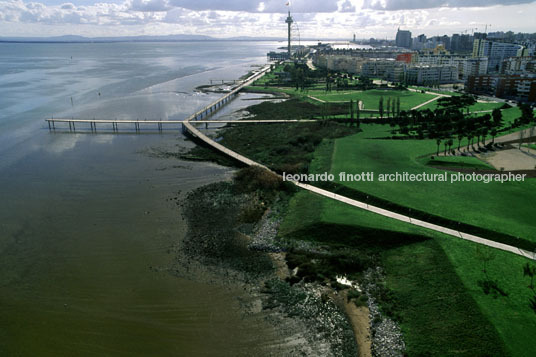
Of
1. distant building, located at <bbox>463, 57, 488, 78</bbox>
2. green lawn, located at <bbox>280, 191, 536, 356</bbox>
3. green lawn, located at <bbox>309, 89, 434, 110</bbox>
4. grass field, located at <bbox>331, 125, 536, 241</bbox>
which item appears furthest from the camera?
distant building, located at <bbox>463, 57, 488, 78</bbox>

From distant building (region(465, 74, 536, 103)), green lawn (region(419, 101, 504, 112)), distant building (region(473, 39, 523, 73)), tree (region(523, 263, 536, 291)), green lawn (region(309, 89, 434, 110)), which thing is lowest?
tree (region(523, 263, 536, 291))

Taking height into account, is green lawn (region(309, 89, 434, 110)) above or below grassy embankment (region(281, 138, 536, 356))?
above

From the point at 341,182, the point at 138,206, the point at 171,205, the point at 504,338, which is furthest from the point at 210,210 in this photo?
the point at 504,338

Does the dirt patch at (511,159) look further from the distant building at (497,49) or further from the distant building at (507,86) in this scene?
the distant building at (497,49)

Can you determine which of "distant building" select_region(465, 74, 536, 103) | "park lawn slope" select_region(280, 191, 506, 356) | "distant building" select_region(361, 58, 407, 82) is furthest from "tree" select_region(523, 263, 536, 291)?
"distant building" select_region(361, 58, 407, 82)

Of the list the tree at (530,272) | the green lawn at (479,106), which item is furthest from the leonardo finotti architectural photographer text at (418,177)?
the green lawn at (479,106)

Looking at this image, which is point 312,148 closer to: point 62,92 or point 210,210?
point 210,210

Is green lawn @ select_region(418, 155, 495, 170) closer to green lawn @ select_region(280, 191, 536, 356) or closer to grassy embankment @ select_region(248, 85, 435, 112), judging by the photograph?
green lawn @ select_region(280, 191, 536, 356)
